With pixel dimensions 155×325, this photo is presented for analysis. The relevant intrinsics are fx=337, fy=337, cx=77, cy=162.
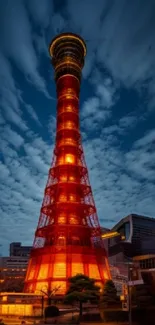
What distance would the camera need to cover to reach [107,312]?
37188 mm

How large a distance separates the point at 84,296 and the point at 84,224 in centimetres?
3078

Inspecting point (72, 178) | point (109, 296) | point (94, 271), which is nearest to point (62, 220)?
point (72, 178)

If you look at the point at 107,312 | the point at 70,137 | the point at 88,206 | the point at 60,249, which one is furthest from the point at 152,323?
the point at 70,137

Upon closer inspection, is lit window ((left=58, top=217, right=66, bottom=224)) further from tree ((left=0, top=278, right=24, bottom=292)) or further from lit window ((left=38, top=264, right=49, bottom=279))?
tree ((left=0, top=278, right=24, bottom=292))

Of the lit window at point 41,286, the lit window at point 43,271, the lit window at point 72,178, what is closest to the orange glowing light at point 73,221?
the lit window at point 72,178

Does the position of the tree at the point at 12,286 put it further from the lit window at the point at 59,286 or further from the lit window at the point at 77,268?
the lit window at the point at 77,268

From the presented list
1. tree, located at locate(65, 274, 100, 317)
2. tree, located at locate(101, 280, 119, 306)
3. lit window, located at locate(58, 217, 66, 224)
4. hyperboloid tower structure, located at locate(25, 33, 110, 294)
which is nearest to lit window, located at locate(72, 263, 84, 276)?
hyperboloid tower structure, located at locate(25, 33, 110, 294)

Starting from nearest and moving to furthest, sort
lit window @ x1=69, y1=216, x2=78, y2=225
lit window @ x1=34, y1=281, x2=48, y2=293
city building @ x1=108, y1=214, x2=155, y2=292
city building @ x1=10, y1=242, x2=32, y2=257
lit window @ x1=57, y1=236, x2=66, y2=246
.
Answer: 1. lit window @ x1=34, y1=281, x2=48, y2=293
2. lit window @ x1=57, y1=236, x2=66, y2=246
3. lit window @ x1=69, y1=216, x2=78, y2=225
4. city building @ x1=108, y1=214, x2=155, y2=292
5. city building @ x1=10, y1=242, x2=32, y2=257

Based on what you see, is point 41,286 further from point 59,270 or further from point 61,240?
point 61,240

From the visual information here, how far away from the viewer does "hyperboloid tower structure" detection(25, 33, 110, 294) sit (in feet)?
209

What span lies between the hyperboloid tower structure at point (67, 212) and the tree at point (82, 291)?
13.0 meters

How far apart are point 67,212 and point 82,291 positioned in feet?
90.9

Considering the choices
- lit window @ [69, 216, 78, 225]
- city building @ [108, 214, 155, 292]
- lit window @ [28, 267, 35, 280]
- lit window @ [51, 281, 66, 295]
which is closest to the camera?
lit window @ [51, 281, 66, 295]

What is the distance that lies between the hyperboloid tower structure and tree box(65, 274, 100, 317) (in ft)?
42.8
